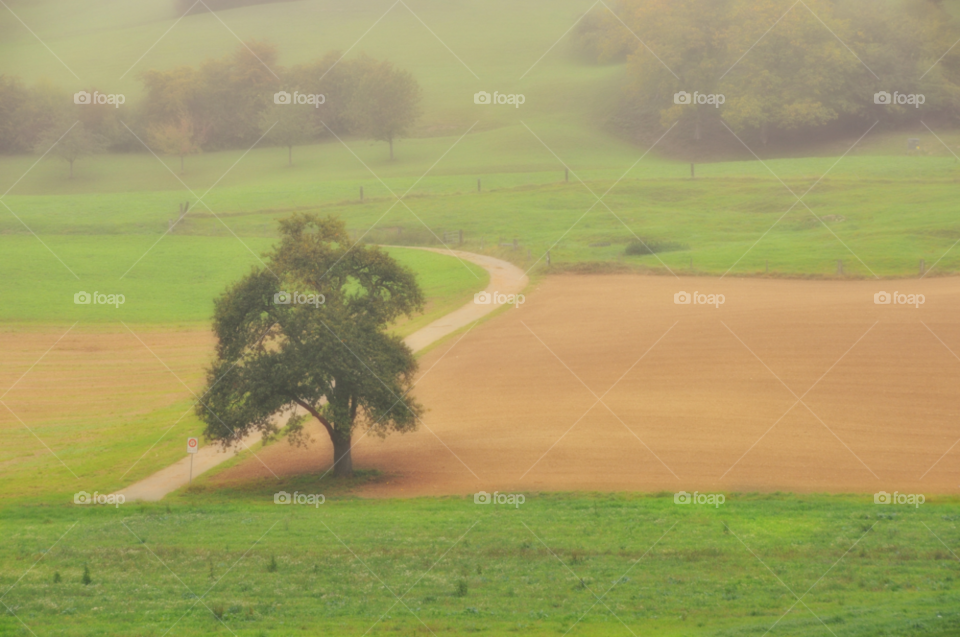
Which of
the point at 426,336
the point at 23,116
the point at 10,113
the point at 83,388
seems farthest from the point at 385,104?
the point at 83,388

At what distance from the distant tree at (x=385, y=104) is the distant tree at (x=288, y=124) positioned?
7633 mm

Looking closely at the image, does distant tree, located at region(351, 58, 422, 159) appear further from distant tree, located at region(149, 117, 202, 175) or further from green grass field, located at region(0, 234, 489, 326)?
green grass field, located at region(0, 234, 489, 326)

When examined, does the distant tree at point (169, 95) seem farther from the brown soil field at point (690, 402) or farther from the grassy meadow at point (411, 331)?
the brown soil field at point (690, 402)

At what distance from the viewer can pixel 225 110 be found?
121 meters

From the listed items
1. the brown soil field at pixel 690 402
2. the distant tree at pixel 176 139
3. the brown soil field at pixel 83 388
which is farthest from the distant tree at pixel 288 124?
the brown soil field at pixel 690 402

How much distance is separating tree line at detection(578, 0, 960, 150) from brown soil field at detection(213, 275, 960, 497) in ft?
188

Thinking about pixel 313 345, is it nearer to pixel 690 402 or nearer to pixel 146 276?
pixel 690 402

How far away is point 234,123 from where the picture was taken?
Answer: 121 m

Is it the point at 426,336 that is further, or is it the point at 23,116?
the point at 23,116

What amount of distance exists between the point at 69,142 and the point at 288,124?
25.3 metres

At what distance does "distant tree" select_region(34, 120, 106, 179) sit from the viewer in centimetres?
10388

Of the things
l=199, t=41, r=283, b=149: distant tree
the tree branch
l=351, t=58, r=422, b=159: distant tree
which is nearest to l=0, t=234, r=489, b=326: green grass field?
the tree branch

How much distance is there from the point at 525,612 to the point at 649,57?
103 metres

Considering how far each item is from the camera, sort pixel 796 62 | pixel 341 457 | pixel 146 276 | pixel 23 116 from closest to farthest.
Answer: pixel 341 457, pixel 146 276, pixel 796 62, pixel 23 116
